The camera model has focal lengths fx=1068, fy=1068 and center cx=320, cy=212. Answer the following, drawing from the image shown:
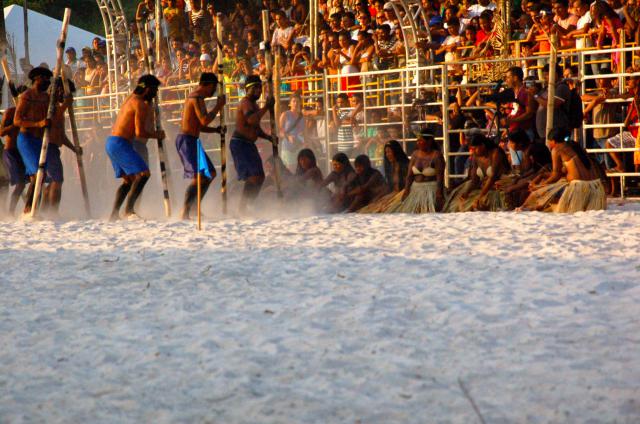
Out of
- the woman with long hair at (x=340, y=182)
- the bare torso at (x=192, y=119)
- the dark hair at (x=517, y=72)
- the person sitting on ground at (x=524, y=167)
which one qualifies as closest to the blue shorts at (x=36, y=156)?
the bare torso at (x=192, y=119)

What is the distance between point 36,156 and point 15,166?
0.54 meters

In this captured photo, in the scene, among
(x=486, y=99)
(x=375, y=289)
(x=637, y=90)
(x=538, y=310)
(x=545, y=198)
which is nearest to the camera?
(x=538, y=310)

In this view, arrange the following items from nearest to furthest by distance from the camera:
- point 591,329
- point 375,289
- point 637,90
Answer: point 591,329 < point 375,289 < point 637,90

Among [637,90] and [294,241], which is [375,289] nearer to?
[294,241]

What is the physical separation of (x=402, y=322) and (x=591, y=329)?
0.96 metres

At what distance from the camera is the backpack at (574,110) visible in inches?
478

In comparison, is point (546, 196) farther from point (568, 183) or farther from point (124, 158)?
point (124, 158)

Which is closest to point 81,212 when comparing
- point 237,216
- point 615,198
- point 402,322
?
point 237,216

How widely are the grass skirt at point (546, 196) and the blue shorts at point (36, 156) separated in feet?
18.0

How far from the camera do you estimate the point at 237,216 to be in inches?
487

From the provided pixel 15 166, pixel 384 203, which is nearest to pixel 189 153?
pixel 384 203

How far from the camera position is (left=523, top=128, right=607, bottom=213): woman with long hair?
10961 millimetres

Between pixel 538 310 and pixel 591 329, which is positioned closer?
pixel 591 329

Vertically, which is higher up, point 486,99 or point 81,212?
point 486,99
